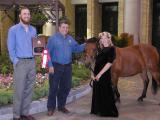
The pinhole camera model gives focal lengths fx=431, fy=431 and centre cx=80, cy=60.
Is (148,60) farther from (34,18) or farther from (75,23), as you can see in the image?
(75,23)

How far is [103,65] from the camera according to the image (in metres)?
8.49

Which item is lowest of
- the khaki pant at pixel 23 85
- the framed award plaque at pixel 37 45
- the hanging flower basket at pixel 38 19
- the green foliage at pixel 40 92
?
the green foliage at pixel 40 92

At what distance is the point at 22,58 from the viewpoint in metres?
7.55

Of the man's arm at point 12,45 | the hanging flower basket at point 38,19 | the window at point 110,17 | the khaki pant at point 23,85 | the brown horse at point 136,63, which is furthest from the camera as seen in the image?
the window at point 110,17

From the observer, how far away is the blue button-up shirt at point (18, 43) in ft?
24.4

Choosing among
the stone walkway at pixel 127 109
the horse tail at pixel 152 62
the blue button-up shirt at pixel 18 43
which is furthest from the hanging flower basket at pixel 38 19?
the blue button-up shirt at pixel 18 43

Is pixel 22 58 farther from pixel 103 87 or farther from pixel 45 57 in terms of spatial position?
pixel 103 87

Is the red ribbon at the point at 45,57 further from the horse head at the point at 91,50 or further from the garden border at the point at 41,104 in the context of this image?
the garden border at the point at 41,104

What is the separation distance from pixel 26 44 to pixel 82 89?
360 centimetres

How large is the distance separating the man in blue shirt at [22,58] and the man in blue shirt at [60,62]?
23.6 inches

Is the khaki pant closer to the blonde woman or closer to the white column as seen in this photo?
the blonde woman

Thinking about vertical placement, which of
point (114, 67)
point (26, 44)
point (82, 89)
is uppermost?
point (26, 44)

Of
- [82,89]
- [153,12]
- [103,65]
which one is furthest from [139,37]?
[103,65]

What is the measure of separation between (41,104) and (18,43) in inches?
74.9
